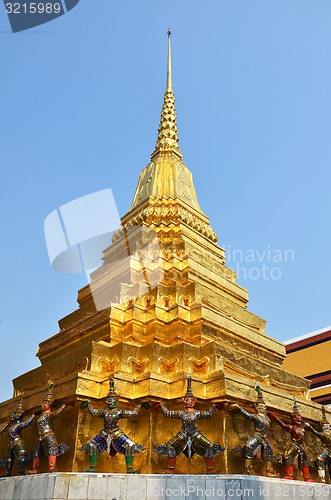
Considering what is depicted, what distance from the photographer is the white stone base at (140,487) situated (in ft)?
28.0

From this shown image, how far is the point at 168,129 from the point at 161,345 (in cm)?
1491

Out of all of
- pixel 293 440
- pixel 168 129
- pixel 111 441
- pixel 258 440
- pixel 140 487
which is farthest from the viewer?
→ pixel 168 129

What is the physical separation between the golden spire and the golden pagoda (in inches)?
112

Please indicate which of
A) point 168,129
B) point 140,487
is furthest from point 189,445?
point 168,129

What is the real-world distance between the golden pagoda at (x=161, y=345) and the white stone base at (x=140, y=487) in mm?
1576

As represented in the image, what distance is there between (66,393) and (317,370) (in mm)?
27484

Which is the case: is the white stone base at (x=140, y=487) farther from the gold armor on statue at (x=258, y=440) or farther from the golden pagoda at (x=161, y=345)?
the golden pagoda at (x=161, y=345)

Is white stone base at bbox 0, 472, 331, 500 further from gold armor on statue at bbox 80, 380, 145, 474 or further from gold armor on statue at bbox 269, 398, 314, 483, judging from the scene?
gold armor on statue at bbox 269, 398, 314, 483

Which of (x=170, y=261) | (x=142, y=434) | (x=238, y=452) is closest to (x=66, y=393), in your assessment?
(x=142, y=434)

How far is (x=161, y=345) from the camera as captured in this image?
12.7 metres

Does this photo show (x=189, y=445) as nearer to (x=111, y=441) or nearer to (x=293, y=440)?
(x=111, y=441)

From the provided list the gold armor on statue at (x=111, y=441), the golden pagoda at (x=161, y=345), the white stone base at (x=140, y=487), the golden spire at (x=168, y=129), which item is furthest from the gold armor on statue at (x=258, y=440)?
the golden spire at (x=168, y=129)

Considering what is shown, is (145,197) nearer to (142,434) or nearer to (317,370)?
(142,434)

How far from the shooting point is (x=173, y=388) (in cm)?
1152
